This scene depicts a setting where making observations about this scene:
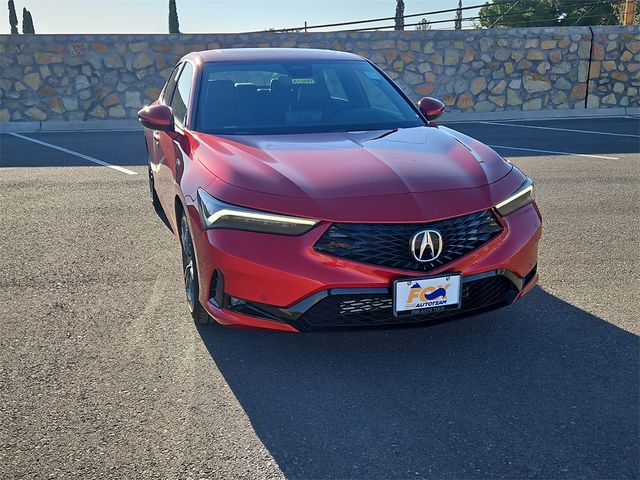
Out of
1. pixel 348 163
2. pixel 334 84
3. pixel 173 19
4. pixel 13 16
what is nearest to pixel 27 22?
pixel 13 16

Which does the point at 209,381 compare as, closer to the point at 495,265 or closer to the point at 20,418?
the point at 20,418

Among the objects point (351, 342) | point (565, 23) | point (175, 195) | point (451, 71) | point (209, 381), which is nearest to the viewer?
point (209, 381)

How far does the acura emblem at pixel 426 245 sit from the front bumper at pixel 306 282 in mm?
75

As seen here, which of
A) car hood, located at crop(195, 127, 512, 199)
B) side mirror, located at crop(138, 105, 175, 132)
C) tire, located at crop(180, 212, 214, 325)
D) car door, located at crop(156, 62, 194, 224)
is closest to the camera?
car hood, located at crop(195, 127, 512, 199)

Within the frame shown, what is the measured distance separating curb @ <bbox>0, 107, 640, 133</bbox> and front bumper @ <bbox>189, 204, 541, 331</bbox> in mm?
11600

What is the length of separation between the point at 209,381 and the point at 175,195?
142 centimetres

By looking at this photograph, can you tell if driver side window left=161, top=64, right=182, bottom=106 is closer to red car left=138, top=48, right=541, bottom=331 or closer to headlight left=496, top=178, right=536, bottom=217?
red car left=138, top=48, right=541, bottom=331

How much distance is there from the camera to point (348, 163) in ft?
12.3

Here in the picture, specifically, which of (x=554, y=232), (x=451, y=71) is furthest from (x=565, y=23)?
(x=554, y=232)

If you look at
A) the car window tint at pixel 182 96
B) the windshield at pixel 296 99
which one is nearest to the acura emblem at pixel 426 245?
the windshield at pixel 296 99

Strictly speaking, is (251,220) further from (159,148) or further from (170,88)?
(170,88)

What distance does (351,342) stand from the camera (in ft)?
12.6

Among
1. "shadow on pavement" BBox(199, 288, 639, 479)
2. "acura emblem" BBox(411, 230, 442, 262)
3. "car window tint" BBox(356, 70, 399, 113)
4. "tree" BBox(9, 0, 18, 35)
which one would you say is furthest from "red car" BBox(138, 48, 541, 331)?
"tree" BBox(9, 0, 18, 35)

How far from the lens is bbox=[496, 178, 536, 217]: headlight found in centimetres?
365
